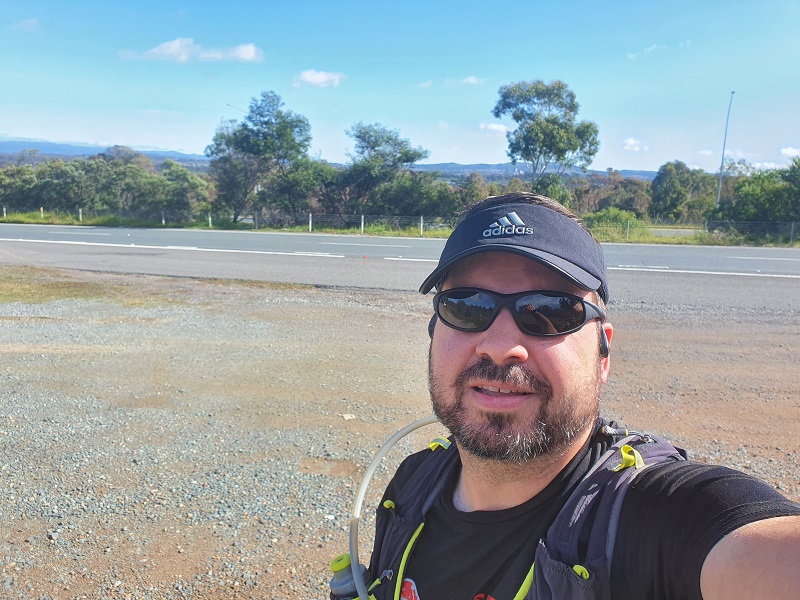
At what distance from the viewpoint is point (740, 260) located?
1598cm

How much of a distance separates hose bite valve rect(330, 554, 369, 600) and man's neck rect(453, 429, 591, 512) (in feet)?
1.35

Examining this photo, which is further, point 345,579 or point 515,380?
point 345,579

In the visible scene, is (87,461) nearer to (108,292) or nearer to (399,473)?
Answer: (399,473)

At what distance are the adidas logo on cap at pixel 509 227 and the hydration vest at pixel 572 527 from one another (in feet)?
1.68

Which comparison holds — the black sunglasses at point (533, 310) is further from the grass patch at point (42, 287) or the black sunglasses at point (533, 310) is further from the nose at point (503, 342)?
the grass patch at point (42, 287)

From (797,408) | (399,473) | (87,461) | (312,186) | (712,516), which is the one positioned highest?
(312,186)

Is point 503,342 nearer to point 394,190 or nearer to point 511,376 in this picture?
point 511,376

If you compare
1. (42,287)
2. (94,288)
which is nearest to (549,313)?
(94,288)

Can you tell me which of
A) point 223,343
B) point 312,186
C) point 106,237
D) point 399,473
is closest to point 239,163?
point 312,186

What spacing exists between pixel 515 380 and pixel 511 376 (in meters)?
0.01

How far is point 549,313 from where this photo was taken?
1.40m

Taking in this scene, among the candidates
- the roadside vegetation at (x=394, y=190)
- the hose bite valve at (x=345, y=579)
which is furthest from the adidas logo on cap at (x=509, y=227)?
the roadside vegetation at (x=394, y=190)

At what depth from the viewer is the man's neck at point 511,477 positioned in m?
1.34

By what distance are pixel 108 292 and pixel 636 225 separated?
22.0 m
